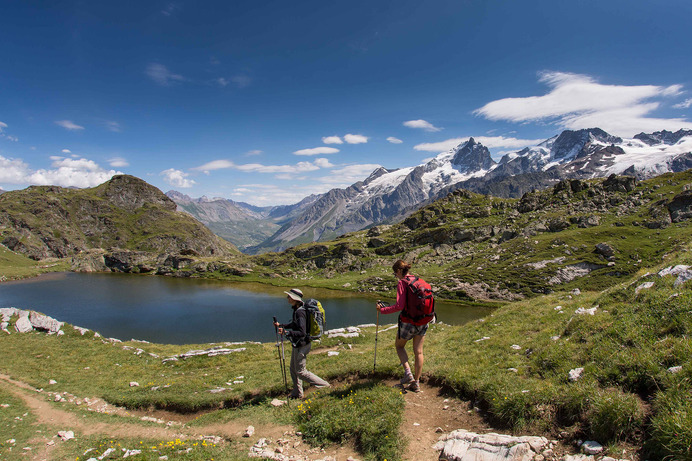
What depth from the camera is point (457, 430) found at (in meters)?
8.73

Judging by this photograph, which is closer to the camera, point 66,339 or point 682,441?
point 682,441

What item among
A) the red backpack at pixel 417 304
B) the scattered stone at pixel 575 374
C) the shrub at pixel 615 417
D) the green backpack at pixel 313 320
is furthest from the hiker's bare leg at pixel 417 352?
the shrub at pixel 615 417

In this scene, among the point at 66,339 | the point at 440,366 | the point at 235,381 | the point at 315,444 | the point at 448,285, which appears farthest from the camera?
the point at 448,285

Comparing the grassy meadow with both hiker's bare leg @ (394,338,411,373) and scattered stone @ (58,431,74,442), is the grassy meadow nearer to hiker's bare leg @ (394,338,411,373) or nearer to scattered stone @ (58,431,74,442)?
scattered stone @ (58,431,74,442)

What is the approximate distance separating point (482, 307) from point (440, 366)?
8686 centimetres

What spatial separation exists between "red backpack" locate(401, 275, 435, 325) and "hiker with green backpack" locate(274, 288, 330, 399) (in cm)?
411

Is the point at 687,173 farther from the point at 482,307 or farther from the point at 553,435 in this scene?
the point at 553,435

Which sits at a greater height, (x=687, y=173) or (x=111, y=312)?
(x=687, y=173)

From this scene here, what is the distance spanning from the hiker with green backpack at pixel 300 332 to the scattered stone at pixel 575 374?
8.86m

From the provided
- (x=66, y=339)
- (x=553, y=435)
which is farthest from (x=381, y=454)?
(x=66, y=339)

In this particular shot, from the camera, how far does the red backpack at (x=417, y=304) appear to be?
1095 cm

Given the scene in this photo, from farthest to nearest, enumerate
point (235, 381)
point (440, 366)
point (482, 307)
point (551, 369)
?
point (482, 307)
point (235, 381)
point (440, 366)
point (551, 369)

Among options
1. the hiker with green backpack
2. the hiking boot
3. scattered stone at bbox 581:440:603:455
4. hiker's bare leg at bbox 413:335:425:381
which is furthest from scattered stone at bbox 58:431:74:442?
scattered stone at bbox 581:440:603:455

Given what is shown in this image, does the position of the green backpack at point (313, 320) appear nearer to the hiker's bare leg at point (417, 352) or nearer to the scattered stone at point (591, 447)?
the hiker's bare leg at point (417, 352)
